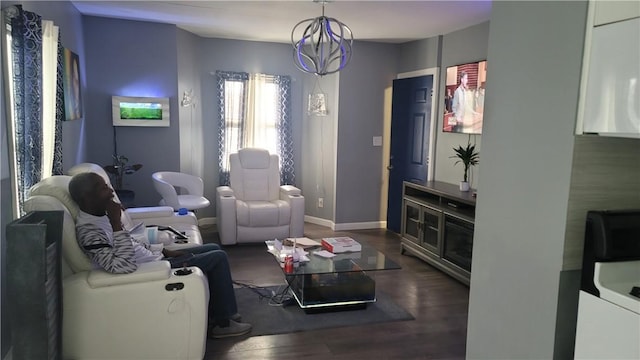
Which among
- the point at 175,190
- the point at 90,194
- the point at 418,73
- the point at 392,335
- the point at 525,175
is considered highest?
the point at 418,73

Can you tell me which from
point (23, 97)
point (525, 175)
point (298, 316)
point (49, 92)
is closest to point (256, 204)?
point (298, 316)

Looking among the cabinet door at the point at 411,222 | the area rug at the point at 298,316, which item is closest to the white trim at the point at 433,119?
the cabinet door at the point at 411,222

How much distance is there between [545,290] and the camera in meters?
1.53

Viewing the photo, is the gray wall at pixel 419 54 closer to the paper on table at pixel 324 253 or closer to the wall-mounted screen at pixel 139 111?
the paper on table at pixel 324 253

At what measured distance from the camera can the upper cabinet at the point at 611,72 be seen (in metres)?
1.21

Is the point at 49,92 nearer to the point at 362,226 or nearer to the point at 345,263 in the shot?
the point at 345,263

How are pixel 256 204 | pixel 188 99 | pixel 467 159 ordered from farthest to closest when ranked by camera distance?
pixel 188 99, pixel 256 204, pixel 467 159

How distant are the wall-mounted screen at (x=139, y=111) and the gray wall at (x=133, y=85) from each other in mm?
102

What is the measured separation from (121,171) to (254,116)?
190 cm

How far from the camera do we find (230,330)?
2.96 m

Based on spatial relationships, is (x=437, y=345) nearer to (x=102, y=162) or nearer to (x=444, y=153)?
(x=444, y=153)

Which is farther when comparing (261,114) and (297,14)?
(261,114)

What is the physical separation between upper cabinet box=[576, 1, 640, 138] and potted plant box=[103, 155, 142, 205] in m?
4.07

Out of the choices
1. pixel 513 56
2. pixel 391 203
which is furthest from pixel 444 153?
pixel 513 56
